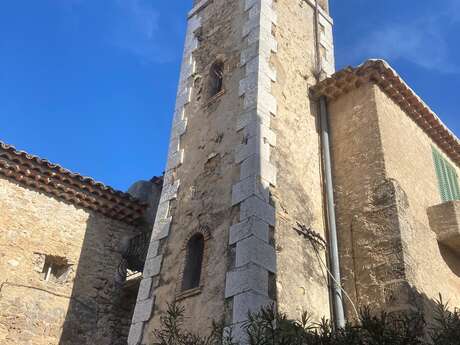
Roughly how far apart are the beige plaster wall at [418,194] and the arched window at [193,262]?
2.74 metres

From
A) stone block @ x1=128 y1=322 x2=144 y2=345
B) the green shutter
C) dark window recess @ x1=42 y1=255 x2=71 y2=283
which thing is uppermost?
the green shutter

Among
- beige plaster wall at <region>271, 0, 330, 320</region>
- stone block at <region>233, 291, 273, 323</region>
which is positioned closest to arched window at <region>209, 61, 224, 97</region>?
beige plaster wall at <region>271, 0, 330, 320</region>

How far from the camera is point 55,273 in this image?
896cm

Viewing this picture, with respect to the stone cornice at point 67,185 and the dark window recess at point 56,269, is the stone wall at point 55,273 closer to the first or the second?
the dark window recess at point 56,269

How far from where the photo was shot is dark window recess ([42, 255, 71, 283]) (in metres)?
8.83

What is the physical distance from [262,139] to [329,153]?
5.38 feet

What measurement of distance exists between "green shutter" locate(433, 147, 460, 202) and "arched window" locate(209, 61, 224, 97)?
164 inches

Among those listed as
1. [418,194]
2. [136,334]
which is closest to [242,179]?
[136,334]

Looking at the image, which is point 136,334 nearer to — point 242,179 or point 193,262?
point 193,262

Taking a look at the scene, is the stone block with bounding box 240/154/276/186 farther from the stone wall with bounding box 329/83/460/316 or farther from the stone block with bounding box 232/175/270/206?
the stone wall with bounding box 329/83/460/316

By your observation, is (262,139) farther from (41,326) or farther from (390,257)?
(41,326)

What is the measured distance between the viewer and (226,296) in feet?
20.4

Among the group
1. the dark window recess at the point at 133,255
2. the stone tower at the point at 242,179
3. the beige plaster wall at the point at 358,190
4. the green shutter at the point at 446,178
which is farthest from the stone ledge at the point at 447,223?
the dark window recess at the point at 133,255

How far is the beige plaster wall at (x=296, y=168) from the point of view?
6.69m
